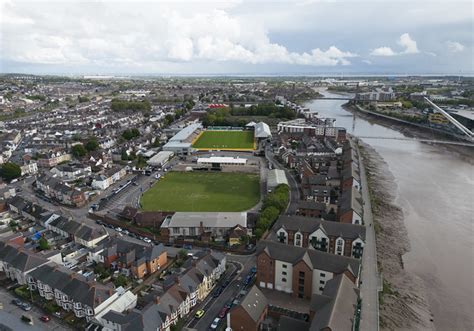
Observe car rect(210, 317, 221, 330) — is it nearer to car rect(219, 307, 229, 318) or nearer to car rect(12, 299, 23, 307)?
car rect(219, 307, 229, 318)

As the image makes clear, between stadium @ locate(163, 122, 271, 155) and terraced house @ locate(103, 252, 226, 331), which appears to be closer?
terraced house @ locate(103, 252, 226, 331)

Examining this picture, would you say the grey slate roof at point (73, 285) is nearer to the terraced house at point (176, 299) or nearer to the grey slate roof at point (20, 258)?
the grey slate roof at point (20, 258)

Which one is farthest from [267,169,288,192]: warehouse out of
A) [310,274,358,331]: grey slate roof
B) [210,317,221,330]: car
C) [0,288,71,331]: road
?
[0,288,71,331]: road

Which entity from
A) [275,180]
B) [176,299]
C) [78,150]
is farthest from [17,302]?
[78,150]

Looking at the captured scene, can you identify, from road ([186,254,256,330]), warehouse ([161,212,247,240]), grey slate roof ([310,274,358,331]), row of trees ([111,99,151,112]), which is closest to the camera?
grey slate roof ([310,274,358,331])

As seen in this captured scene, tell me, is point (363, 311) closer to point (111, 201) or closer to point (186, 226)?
point (186, 226)

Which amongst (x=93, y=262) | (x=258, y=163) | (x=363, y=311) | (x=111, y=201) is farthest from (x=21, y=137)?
(x=363, y=311)

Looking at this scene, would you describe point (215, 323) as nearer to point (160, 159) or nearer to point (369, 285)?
point (369, 285)

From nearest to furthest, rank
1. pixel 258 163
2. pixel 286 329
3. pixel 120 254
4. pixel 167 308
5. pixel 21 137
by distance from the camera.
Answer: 1. pixel 286 329
2. pixel 167 308
3. pixel 120 254
4. pixel 258 163
5. pixel 21 137
